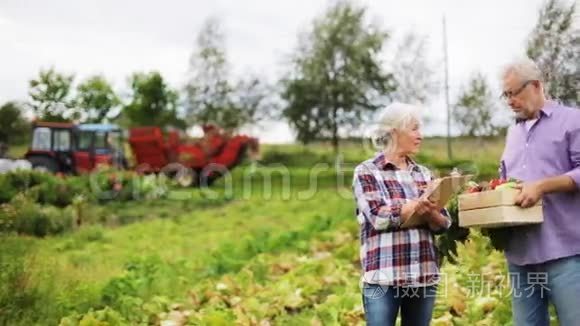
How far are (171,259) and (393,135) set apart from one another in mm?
5151

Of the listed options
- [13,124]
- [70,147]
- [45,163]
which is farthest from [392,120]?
[70,147]

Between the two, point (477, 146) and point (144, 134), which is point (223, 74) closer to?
point (144, 134)

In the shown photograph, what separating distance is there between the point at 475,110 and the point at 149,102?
17793mm

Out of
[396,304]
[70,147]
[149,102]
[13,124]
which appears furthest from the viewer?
[149,102]

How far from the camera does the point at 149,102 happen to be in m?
27.8

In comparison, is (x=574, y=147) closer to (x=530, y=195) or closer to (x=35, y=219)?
(x=530, y=195)

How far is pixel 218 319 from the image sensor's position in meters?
4.18

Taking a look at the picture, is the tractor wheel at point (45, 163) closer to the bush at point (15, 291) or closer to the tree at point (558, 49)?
the bush at point (15, 291)

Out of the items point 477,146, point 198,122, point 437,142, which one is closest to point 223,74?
point 198,122

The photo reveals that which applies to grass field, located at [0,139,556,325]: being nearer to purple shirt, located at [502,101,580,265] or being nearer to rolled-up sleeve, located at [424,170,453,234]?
rolled-up sleeve, located at [424,170,453,234]

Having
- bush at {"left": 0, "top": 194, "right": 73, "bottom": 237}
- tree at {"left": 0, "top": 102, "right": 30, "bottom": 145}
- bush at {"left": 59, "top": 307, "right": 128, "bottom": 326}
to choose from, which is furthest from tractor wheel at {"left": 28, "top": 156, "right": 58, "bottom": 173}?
bush at {"left": 59, "top": 307, "right": 128, "bottom": 326}

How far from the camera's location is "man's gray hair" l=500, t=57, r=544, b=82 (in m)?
2.64

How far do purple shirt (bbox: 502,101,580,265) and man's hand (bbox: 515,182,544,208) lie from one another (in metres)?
0.11

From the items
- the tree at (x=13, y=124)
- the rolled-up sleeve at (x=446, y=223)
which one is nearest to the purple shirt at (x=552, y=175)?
the rolled-up sleeve at (x=446, y=223)
